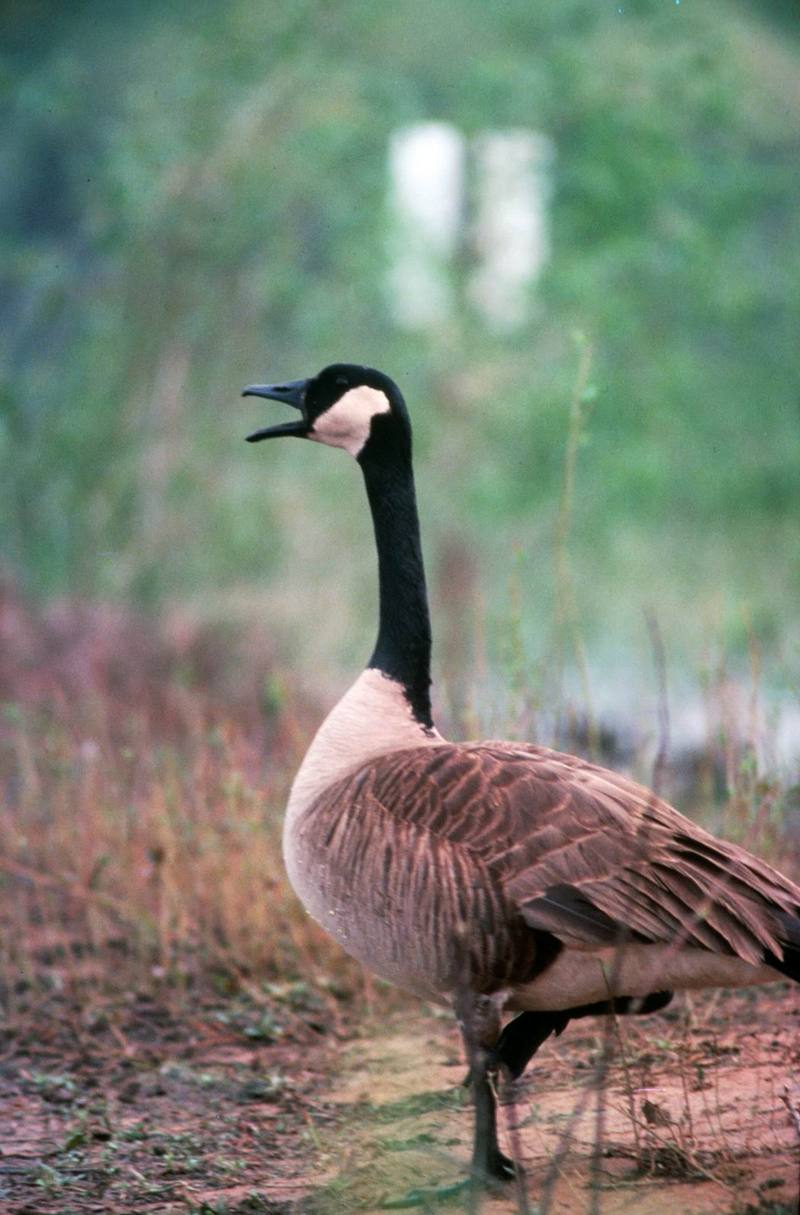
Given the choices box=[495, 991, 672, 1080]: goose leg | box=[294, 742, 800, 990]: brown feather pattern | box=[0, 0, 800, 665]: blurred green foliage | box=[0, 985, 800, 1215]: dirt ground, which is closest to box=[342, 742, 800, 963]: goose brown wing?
box=[294, 742, 800, 990]: brown feather pattern

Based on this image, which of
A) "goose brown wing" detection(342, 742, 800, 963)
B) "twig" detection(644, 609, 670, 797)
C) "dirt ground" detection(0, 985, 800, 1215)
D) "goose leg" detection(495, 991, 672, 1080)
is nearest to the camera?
"goose brown wing" detection(342, 742, 800, 963)

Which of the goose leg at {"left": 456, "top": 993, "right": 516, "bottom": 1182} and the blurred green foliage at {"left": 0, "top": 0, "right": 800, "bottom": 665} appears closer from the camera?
the goose leg at {"left": 456, "top": 993, "right": 516, "bottom": 1182}

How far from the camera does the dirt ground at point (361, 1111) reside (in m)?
3.15

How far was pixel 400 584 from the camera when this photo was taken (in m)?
4.01

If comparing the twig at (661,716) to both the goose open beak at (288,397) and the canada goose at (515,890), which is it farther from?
the goose open beak at (288,397)

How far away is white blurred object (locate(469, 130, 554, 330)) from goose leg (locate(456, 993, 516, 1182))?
1368 centimetres

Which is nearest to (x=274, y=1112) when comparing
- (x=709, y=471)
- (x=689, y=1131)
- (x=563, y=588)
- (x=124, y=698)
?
(x=689, y=1131)

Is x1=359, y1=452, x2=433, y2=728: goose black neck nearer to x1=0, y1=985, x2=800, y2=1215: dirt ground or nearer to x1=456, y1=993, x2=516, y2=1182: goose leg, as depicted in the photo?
x1=456, y1=993, x2=516, y2=1182: goose leg

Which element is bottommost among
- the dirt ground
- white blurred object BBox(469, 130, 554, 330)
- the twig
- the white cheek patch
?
the dirt ground

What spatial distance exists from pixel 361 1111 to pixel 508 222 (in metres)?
13.6

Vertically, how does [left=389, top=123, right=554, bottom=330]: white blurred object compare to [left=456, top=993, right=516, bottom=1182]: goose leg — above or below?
above

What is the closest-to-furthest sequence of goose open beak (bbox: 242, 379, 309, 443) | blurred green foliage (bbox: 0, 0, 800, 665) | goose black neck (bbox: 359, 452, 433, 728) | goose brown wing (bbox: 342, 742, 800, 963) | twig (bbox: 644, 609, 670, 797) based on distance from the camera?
goose brown wing (bbox: 342, 742, 800, 963) < twig (bbox: 644, 609, 670, 797) < goose black neck (bbox: 359, 452, 433, 728) < goose open beak (bbox: 242, 379, 309, 443) < blurred green foliage (bbox: 0, 0, 800, 665)

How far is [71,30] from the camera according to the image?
12227mm

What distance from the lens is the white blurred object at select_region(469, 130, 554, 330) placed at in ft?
53.4
